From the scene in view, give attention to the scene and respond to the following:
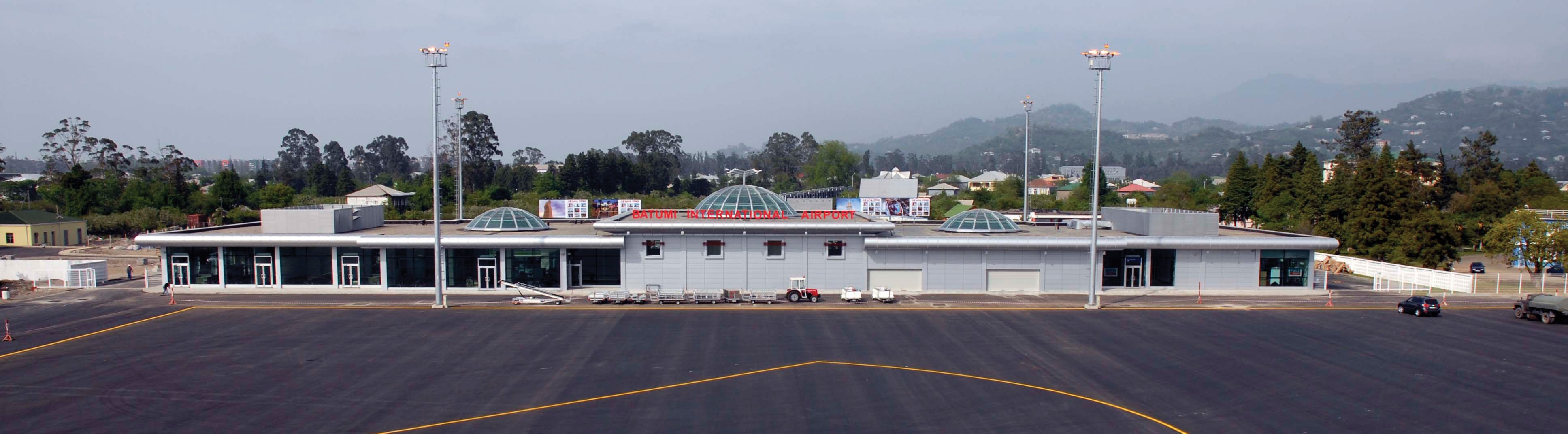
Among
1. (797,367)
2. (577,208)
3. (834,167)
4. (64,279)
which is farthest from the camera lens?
(834,167)

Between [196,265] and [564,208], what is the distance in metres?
27.2

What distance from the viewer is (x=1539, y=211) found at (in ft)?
232

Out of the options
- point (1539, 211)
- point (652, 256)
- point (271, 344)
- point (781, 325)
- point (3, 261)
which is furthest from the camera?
point (1539, 211)

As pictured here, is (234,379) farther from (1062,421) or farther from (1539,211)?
(1539,211)

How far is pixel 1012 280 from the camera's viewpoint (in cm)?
4688

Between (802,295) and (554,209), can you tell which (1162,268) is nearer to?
(802,295)

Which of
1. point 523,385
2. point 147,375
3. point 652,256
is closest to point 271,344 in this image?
point 147,375

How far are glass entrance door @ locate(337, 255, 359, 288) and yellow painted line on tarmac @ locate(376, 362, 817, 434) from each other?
1147 inches

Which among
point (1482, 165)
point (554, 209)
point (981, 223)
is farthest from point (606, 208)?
point (1482, 165)

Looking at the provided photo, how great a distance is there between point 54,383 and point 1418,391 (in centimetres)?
4438

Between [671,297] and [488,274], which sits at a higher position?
[488,274]

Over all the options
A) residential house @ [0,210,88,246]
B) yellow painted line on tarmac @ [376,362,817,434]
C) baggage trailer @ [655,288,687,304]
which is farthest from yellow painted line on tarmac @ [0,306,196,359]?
residential house @ [0,210,88,246]

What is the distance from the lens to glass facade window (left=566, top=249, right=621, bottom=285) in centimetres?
4722

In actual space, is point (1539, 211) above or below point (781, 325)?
above
